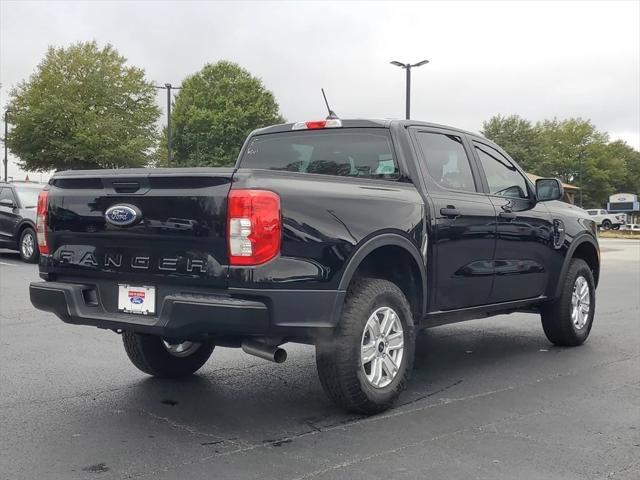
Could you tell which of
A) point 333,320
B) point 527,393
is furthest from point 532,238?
point 333,320

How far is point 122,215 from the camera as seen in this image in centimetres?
421

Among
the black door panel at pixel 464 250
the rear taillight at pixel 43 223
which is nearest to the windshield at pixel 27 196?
the rear taillight at pixel 43 223

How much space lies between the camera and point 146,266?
413cm

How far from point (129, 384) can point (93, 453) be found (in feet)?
4.89

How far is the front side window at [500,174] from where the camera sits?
5.96 metres

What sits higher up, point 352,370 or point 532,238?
point 532,238

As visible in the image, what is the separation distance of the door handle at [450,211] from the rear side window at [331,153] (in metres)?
0.40

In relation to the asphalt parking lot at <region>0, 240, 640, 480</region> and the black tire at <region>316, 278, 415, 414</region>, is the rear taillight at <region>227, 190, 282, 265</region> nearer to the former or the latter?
the black tire at <region>316, 278, 415, 414</region>

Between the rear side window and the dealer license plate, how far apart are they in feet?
5.76

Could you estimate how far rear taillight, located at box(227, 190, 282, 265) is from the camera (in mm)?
3826

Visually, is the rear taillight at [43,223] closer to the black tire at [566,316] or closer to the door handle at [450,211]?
the door handle at [450,211]

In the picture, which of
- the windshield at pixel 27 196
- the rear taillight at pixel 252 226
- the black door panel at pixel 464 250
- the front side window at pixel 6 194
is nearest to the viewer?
the rear taillight at pixel 252 226

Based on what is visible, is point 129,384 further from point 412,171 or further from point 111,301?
point 412,171

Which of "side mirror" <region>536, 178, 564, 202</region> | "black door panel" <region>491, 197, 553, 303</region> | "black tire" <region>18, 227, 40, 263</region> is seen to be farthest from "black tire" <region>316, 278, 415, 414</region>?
"black tire" <region>18, 227, 40, 263</region>
